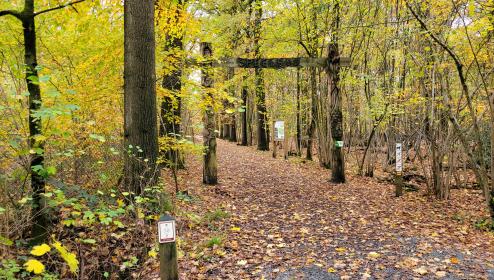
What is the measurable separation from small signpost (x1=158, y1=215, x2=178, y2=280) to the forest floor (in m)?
0.97

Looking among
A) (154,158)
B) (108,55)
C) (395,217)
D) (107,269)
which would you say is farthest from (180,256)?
(395,217)

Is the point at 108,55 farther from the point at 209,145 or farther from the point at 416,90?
the point at 416,90

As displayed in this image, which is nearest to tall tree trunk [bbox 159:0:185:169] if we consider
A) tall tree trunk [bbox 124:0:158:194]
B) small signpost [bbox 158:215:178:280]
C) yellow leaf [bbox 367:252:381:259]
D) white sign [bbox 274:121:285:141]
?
tall tree trunk [bbox 124:0:158:194]

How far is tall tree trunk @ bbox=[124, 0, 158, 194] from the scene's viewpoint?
5.36m

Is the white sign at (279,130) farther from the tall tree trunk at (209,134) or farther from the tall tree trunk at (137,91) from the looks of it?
the tall tree trunk at (137,91)

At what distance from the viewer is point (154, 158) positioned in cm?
556

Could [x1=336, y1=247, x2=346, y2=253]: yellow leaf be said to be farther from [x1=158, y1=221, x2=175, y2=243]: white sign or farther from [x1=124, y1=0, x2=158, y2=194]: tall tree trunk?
[x1=124, y1=0, x2=158, y2=194]: tall tree trunk

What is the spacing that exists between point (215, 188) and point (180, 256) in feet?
14.3

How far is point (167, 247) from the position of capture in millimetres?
3500

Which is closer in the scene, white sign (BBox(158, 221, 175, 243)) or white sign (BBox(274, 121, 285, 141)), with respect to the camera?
white sign (BBox(158, 221, 175, 243))

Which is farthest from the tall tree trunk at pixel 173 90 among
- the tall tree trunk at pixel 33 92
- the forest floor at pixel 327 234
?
the tall tree trunk at pixel 33 92

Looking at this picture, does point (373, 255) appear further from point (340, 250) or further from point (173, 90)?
point (173, 90)

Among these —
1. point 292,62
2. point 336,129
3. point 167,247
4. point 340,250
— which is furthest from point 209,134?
point 167,247

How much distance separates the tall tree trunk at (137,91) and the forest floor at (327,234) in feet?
3.62
